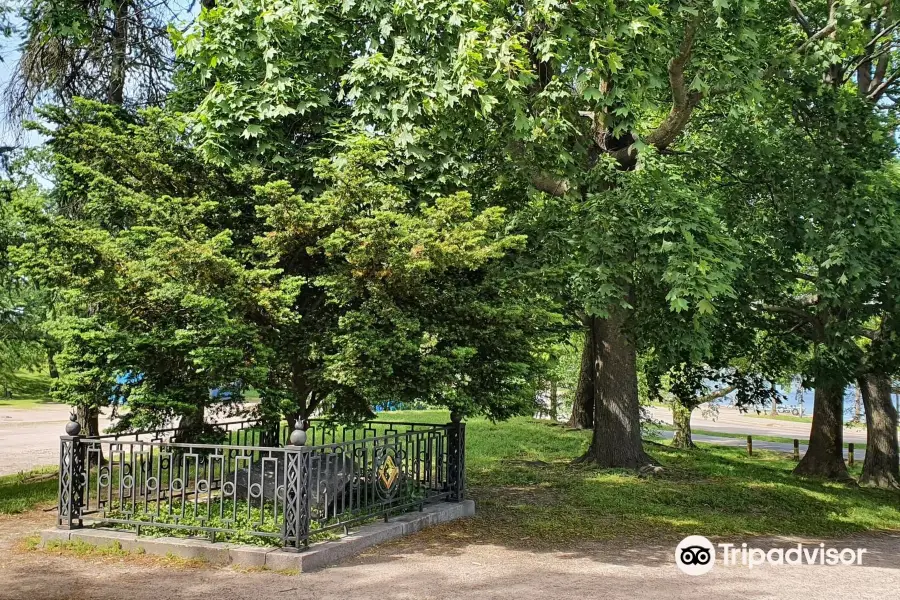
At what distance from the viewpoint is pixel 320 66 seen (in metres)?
11.5

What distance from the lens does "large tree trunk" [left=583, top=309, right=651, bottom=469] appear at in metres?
16.9

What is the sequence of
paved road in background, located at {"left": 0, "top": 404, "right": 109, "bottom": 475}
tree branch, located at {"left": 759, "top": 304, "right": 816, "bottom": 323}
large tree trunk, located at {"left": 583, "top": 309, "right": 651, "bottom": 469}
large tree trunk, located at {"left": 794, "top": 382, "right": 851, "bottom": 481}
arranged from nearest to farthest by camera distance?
1. large tree trunk, located at {"left": 583, "top": 309, "right": 651, "bottom": 469}
2. paved road in background, located at {"left": 0, "top": 404, "right": 109, "bottom": 475}
3. tree branch, located at {"left": 759, "top": 304, "right": 816, "bottom": 323}
4. large tree trunk, located at {"left": 794, "top": 382, "right": 851, "bottom": 481}

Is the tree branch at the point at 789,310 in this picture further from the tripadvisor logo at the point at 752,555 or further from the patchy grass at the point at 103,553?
the patchy grass at the point at 103,553

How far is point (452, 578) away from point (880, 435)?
14.7 meters

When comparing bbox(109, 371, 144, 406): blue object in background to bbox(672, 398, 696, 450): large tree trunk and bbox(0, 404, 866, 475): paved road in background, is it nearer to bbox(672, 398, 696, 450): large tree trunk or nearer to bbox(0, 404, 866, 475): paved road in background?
bbox(0, 404, 866, 475): paved road in background

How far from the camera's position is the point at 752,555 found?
996cm

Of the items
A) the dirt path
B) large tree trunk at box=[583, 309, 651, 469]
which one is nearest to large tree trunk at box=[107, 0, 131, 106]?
the dirt path

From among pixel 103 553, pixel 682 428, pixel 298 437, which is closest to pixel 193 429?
pixel 103 553

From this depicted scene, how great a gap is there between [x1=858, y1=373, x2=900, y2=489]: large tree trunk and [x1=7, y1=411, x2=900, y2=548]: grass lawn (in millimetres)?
1112

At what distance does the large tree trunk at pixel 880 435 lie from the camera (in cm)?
1844

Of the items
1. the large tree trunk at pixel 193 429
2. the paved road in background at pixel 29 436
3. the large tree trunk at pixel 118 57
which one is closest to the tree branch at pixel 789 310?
the large tree trunk at pixel 193 429

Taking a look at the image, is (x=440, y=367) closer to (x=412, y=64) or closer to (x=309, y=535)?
(x=309, y=535)

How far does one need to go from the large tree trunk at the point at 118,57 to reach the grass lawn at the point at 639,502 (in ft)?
26.0

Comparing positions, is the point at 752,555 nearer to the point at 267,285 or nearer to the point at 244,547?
the point at 244,547
